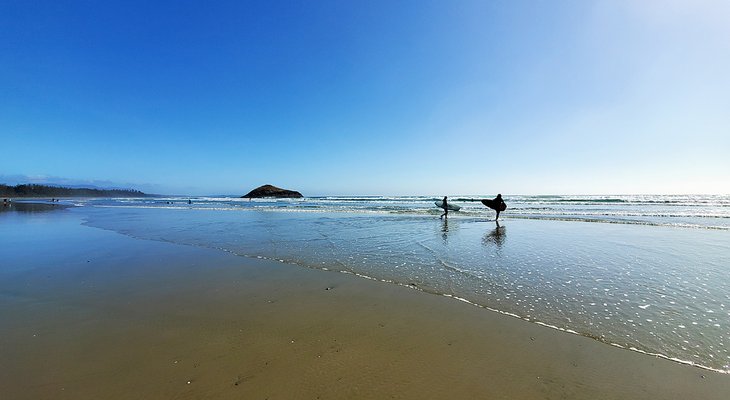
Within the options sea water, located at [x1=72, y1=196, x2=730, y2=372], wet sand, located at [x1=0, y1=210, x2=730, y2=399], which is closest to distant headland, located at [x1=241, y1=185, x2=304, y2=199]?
sea water, located at [x1=72, y1=196, x2=730, y2=372]

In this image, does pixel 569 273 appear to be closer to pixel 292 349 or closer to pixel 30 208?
pixel 292 349

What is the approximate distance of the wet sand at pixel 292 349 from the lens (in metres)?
2.91

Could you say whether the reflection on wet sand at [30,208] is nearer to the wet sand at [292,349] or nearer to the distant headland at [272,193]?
the wet sand at [292,349]

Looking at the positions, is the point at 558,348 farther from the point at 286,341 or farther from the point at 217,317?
the point at 217,317

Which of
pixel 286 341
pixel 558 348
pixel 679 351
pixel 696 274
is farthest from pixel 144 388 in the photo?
pixel 696 274

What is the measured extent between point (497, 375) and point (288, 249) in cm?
776

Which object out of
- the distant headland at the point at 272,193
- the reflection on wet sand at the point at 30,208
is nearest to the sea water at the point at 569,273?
the reflection on wet sand at the point at 30,208

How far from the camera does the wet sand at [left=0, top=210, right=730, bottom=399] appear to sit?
115 inches

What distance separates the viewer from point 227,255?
8992 mm

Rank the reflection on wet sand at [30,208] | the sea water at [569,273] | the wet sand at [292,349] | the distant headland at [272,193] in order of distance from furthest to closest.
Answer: the distant headland at [272,193] < the reflection on wet sand at [30,208] < the sea water at [569,273] < the wet sand at [292,349]

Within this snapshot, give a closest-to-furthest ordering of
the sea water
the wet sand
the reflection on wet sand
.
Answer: the wet sand
the sea water
the reflection on wet sand

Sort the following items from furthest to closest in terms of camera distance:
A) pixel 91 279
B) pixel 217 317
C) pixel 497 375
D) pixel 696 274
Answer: pixel 696 274, pixel 91 279, pixel 217 317, pixel 497 375

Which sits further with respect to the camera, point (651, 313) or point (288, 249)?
point (288, 249)

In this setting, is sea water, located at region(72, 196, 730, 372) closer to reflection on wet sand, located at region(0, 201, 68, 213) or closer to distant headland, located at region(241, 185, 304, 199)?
reflection on wet sand, located at region(0, 201, 68, 213)
